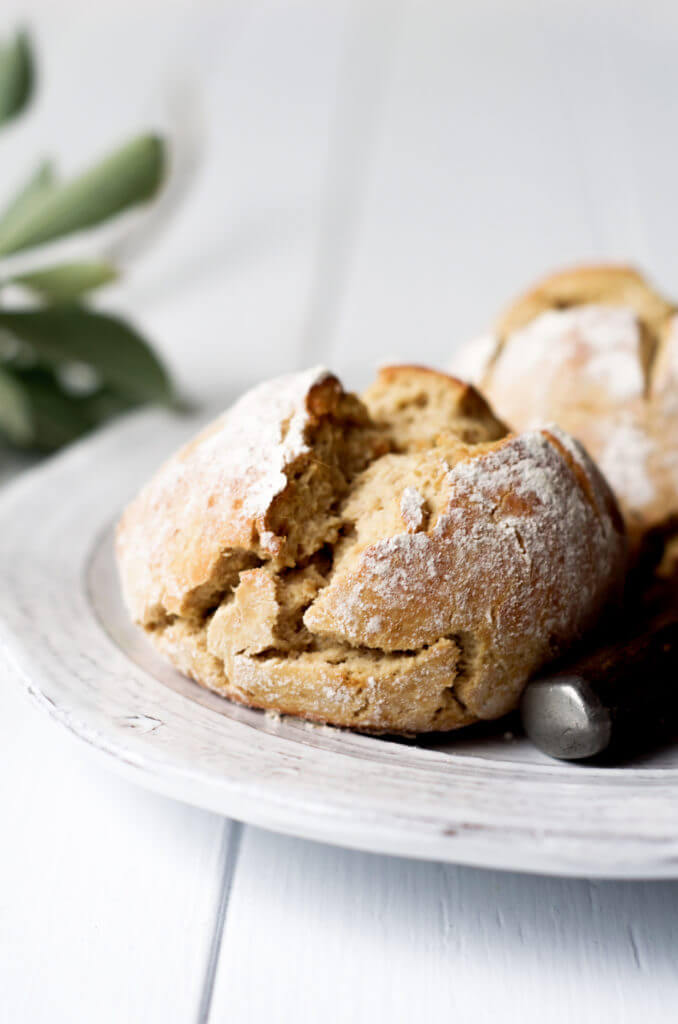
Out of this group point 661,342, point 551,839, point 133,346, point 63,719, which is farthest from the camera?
point 133,346

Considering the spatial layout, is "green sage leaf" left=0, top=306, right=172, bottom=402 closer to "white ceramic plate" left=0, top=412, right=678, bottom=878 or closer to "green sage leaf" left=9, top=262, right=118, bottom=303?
"green sage leaf" left=9, top=262, right=118, bottom=303

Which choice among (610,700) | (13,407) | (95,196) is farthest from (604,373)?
(13,407)

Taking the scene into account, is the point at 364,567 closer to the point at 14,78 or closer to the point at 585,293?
the point at 585,293

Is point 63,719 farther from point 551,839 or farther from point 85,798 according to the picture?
point 551,839

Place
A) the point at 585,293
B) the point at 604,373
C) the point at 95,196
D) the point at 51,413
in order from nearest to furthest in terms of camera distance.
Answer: the point at 604,373
the point at 585,293
the point at 95,196
the point at 51,413

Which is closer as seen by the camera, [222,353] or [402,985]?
[402,985]

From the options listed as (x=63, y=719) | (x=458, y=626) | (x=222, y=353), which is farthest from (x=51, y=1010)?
(x=222, y=353)
